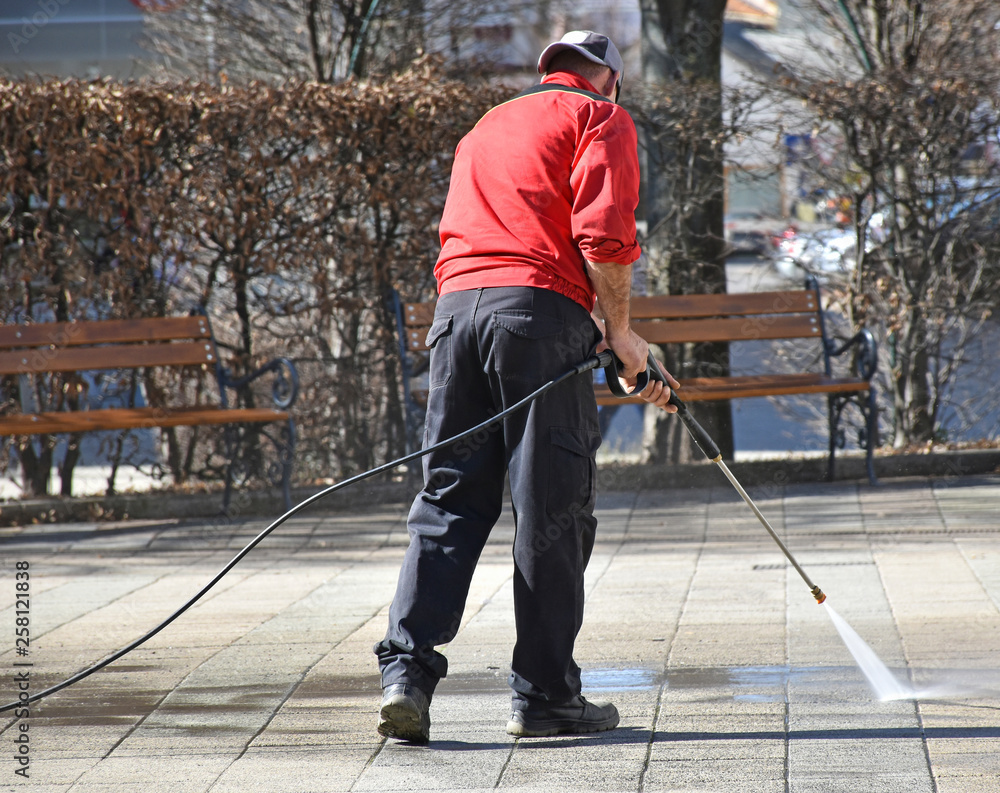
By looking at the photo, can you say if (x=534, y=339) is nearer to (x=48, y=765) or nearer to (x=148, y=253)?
(x=48, y=765)

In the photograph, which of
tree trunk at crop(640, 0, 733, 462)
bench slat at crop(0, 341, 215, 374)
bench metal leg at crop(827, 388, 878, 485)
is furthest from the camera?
tree trunk at crop(640, 0, 733, 462)

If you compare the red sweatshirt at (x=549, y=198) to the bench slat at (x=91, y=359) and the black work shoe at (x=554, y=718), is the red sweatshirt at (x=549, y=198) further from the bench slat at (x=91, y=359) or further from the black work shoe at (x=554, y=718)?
the bench slat at (x=91, y=359)

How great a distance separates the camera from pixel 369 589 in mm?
5031

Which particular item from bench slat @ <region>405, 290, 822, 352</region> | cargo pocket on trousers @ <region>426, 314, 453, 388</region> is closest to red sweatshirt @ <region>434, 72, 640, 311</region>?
cargo pocket on trousers @ <region>426, 314, 453, 388</region>

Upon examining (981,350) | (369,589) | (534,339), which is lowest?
(369,589)

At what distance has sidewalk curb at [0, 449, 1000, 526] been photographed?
6.93 meters

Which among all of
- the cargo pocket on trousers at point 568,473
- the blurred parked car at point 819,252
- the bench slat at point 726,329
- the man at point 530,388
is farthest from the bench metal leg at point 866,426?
the cargo pocket on trousers at point 568,473

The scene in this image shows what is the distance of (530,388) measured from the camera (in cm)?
309

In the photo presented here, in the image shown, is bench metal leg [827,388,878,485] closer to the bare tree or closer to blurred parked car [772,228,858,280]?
the bare tree

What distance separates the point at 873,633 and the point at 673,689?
94cm

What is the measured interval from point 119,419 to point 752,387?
359 cm

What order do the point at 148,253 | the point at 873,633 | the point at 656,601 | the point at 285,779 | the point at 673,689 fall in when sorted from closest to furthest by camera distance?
the point at 285,779
the point at 673,689
the point at 873,633
the point at 656,601
the point at 148,253

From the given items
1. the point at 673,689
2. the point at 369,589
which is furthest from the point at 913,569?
the point at 369,589

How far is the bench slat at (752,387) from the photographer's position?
21.9 ft
